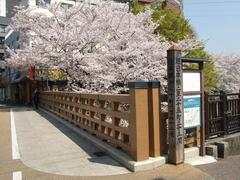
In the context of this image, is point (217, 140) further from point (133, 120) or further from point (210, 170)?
point (133, 120)

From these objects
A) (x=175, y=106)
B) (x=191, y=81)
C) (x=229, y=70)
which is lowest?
(x=175, y=106)

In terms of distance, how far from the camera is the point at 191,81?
25.2ft

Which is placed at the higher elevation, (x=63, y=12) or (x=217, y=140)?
(x=63, y=12)

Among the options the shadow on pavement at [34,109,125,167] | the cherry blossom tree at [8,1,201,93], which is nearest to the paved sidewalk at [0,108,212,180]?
the shadow on pavement at [34,109,125,167]

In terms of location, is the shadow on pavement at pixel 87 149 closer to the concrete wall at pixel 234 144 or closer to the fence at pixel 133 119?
the fence at pixel 133 119

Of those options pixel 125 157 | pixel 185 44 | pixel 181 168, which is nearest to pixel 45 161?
pixel 125 157

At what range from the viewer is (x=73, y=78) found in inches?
796

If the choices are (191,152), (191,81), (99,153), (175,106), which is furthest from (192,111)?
(99,153)

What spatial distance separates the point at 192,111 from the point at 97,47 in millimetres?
14185

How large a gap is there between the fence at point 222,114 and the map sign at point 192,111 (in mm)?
1291

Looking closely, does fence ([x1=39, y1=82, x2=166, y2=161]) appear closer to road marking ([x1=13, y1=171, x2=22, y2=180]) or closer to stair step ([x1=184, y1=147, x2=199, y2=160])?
stair step ([x1=184, y1=147, x2=199, y2=160])

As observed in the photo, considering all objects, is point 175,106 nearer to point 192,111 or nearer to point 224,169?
point 192,111

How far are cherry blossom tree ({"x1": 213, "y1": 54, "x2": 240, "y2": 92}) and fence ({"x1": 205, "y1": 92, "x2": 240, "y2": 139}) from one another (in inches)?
1499

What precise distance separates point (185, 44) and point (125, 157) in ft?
58.2
